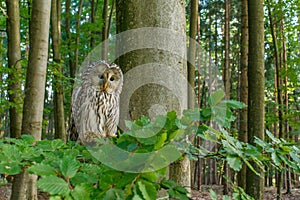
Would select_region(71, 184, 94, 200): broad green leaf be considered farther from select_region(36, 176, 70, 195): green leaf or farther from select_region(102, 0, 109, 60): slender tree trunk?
select_region(102, 0, 109, 60): slender tree trunk

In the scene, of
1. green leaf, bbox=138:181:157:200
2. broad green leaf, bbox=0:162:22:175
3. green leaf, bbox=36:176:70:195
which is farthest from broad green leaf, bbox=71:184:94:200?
broad green leaf, bbox=0:162:22:175

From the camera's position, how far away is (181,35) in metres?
2.33

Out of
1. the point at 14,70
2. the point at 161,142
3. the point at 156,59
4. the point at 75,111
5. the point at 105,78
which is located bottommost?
the point at 161,142

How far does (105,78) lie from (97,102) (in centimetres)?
26

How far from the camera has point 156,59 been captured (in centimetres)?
225

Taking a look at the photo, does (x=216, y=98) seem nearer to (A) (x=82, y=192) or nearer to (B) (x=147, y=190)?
(B) (x=147, y=190)

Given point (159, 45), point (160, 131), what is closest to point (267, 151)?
point (160, 131)

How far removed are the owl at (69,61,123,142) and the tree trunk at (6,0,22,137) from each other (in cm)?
438

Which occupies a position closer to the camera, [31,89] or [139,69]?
[139,69]

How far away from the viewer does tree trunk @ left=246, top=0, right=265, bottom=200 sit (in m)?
5.99

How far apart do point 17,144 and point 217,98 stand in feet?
2.69

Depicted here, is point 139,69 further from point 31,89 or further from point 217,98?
point 31,89

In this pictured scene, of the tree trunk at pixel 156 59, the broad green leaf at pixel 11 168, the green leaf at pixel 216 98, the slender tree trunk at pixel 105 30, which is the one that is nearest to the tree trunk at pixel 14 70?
the slender tree trunk at pixel 105 30

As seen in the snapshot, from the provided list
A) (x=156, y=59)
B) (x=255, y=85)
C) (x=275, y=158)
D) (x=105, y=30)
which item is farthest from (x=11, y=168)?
(x=105, y=30)
